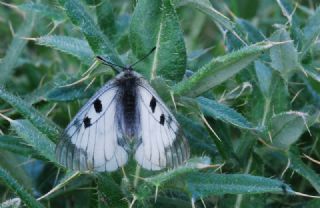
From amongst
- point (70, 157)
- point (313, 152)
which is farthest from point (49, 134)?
point (313, 152)

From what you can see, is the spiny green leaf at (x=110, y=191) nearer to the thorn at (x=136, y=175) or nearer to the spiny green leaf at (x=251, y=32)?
the thorn at (x=136, y=175)

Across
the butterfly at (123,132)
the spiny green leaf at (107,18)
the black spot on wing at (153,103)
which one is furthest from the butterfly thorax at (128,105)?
the spiny green leaf at (107,18)

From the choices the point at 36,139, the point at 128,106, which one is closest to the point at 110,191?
the point at 36,139

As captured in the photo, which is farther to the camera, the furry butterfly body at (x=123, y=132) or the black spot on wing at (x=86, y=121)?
the black spot on wing at (x=86, y=121)

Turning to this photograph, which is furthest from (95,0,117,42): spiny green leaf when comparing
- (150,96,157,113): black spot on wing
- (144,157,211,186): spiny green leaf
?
(144,157,211,186): spiny green leaf

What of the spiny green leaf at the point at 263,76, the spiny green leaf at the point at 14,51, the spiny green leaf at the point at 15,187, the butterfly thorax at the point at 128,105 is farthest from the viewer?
the spiny green leaf at the point at 14,51

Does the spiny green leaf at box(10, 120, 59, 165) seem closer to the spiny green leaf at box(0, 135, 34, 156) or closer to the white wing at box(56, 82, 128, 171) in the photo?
the white wing at box(56, 82, 128, 171)

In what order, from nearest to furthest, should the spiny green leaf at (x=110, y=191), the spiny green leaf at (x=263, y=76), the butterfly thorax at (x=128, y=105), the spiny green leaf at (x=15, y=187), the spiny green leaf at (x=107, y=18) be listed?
the spiny green leaf at (x=15, y=187) → the spiny green leaf at (x=110, y=191) → the butterfly thorax at (x=128, y=105) → the spiny green leaf at (x=263, y=76) → the spiny green leaf at (x=107, y=18)
